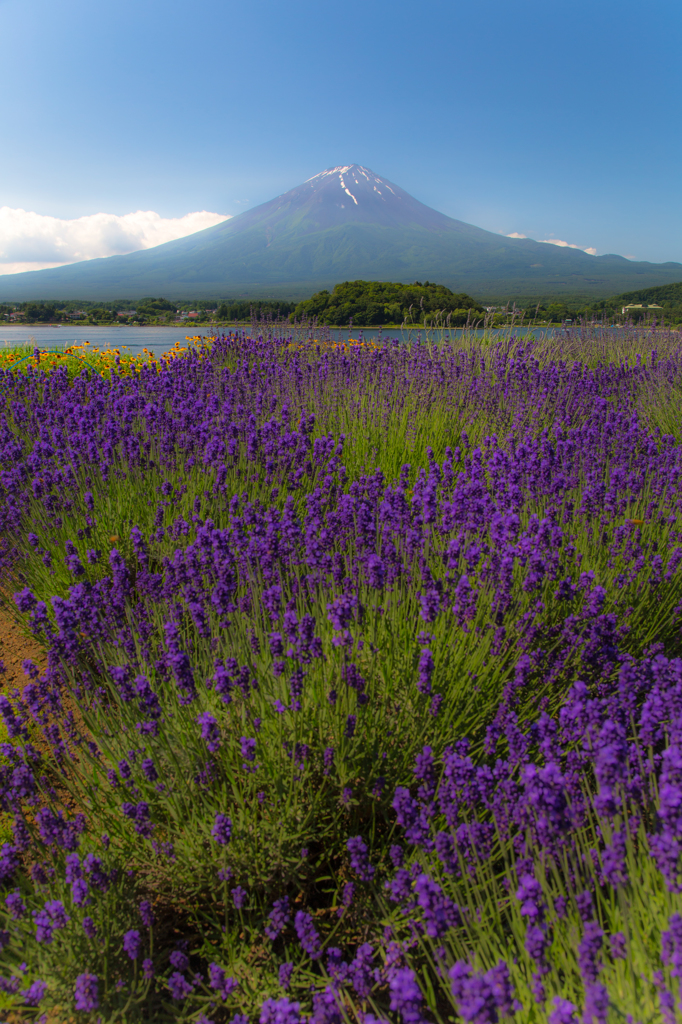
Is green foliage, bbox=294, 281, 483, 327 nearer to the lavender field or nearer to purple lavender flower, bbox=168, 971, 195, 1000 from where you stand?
the lavender field

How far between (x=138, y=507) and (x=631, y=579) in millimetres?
2636

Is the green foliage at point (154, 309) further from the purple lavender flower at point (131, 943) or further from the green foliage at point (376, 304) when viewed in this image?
the purple lavender flower at point (131, 943)

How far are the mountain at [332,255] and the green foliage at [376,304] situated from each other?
8028 cm

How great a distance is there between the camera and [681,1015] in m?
0.84

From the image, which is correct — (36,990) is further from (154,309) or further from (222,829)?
(154,309)

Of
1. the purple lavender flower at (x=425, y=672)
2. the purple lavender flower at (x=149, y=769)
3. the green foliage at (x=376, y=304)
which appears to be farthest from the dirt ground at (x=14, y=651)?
the green foliage at (x=376, y=304)

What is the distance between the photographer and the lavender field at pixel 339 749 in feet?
3.59

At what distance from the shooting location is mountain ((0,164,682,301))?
348 ft

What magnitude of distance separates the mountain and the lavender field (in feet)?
329

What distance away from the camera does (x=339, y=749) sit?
1.65 meters

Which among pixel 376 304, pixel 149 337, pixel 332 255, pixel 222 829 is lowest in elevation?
pixel 222 829

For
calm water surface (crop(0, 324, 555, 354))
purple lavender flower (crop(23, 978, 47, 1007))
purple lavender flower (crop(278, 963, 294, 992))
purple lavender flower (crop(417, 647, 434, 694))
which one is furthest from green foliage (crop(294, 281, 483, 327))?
purple lavender flower (crop(23, 978, 47, 1007))

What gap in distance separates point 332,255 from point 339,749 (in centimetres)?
12862

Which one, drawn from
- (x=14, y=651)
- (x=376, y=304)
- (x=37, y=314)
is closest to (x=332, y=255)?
(x=37, y=314)
